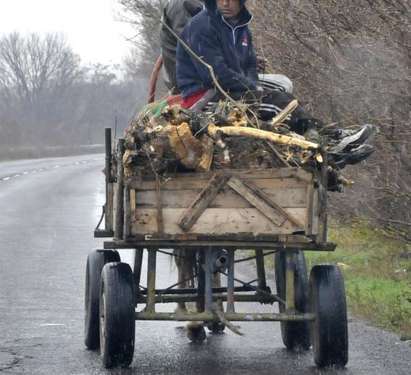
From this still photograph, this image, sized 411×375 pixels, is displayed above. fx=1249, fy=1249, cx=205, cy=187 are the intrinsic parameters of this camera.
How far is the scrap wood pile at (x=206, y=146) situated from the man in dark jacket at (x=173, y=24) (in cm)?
159

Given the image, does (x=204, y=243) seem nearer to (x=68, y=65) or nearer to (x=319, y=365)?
(x=319, y=365)

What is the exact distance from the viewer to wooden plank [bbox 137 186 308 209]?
25.7ft

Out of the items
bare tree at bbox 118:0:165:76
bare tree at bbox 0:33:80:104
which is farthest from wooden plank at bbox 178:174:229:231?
bare tree at bbox 0:33:80:104

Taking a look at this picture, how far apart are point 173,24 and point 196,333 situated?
2355 millimetres

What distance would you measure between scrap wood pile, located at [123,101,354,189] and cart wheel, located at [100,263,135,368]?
2.40 feet

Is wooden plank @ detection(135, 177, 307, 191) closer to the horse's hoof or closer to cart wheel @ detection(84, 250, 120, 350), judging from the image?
cart wheel @ detection(84, 250, 120, 350)

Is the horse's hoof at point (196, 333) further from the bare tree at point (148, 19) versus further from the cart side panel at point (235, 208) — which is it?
the bare tree at point (148, 19)

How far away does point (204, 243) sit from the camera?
7805 millimetres

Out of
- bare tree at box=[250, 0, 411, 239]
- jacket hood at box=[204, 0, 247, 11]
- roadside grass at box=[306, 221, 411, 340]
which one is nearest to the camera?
jacket hood at box=[204, 0, 247, 11]

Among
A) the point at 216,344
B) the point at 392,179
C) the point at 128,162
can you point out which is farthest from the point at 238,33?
the point at 392,179

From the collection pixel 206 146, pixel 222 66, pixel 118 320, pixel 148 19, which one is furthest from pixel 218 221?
pixel 148 19

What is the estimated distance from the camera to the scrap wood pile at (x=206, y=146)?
770 cm

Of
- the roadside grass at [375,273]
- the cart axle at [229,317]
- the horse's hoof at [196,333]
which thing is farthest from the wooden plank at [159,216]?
the roadside grass at [375,273]

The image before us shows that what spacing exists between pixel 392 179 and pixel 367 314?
135 cm
